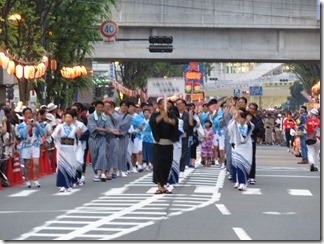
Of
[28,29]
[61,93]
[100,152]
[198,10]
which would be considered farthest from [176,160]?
[198,10]

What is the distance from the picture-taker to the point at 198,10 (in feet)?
144

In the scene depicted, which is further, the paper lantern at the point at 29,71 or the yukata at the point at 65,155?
the paper lantern at the point at 29,71

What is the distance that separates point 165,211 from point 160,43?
87.6 feet

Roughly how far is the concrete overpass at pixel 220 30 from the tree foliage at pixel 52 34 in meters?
2.95

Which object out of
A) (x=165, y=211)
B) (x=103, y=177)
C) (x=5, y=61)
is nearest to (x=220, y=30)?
(x=5, y=61)

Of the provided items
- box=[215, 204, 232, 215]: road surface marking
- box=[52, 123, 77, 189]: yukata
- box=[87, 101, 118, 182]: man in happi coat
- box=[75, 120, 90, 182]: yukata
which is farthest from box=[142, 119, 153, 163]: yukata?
box=[215, 204, 232, 215]: road surface marking

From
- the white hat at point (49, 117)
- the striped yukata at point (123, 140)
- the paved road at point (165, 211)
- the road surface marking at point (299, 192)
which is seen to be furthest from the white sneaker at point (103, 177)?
the road surface marking at point (299, 192)

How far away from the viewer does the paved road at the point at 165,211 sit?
1237 cm

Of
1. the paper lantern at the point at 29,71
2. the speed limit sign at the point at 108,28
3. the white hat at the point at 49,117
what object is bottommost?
the white hat at the point at 49,117

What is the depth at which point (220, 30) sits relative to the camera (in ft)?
149

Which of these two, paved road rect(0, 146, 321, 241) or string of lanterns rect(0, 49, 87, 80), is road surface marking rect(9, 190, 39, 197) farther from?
string of lanterns rect(0, 49, 87, 80)

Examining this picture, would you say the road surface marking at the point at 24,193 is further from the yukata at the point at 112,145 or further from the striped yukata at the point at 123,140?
the striped yukata at the point at 123,140

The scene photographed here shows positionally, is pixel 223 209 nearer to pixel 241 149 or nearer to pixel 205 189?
pixel 205 189

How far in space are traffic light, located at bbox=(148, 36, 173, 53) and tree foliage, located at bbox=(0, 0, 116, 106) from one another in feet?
8.53
